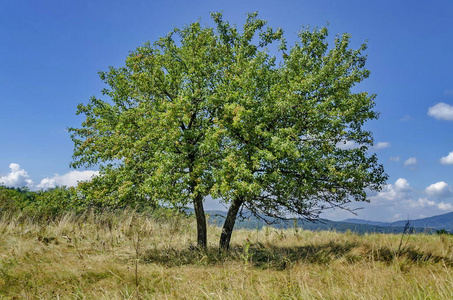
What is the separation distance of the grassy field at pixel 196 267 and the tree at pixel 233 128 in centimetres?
205

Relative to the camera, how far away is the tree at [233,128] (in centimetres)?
1018

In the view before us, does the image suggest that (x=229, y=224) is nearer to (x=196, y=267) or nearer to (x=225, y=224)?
(x=225, y=224)

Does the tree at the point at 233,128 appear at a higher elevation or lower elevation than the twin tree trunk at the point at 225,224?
higher

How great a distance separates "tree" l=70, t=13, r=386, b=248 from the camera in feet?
33.4

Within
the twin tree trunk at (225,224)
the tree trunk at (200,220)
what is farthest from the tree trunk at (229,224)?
the tree trunk at (200,220)

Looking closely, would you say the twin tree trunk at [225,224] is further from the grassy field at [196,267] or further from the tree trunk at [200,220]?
the grassy field at [196,267]

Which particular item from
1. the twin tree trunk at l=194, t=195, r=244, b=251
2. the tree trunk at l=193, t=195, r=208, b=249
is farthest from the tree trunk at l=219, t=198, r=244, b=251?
the tree trunk at l=193, t=195, r=208, b=249

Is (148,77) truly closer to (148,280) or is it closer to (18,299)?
(148,280)

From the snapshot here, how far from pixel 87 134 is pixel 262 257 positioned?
10399 millimetres

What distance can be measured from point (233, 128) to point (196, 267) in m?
4.95

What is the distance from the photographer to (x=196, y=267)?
992cm

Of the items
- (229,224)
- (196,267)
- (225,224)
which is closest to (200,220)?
(225,224)

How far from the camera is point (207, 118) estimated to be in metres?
12.4

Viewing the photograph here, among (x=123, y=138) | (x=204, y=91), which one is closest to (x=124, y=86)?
(x=123, y=138)
